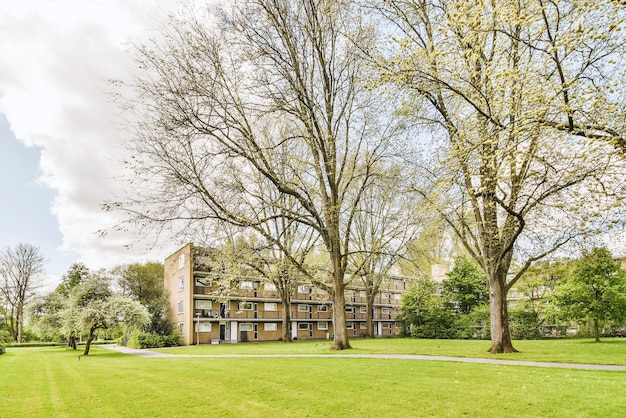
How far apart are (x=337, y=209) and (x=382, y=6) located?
9499mm

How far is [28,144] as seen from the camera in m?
20.0

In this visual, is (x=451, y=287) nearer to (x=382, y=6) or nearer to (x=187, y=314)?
(x=187, y=314)

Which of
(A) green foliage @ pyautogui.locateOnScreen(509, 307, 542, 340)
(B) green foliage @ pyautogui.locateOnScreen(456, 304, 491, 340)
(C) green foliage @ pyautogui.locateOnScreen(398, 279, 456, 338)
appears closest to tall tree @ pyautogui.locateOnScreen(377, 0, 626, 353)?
(A) green foliage @ pyautogui.locateOnScreen(509, 307, 542, 340)

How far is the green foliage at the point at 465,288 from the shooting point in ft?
144

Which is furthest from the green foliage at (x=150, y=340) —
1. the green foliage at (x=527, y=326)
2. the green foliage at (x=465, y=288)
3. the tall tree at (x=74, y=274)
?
the green foliage at (x=527, y=326)

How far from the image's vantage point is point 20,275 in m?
A: 58.4

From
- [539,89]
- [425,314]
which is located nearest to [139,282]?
[425,314]

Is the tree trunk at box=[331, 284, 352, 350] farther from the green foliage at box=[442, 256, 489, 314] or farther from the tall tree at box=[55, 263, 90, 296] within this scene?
the tall tree at box=[55, 263, 90, 296]

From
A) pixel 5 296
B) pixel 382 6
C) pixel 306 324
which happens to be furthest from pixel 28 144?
pixel 5 296

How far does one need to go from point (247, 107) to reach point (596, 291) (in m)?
23.2

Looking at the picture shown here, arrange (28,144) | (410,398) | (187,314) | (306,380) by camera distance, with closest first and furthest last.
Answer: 1. (410,398)
2. (306,380)
3. (28,144)
4. (187,314)

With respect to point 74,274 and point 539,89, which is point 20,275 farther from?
point 539,89

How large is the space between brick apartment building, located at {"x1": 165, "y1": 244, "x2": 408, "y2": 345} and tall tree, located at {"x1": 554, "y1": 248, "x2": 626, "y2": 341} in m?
16.0

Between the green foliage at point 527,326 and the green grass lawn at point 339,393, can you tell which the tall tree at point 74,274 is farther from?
the green foliage at point 527,326
